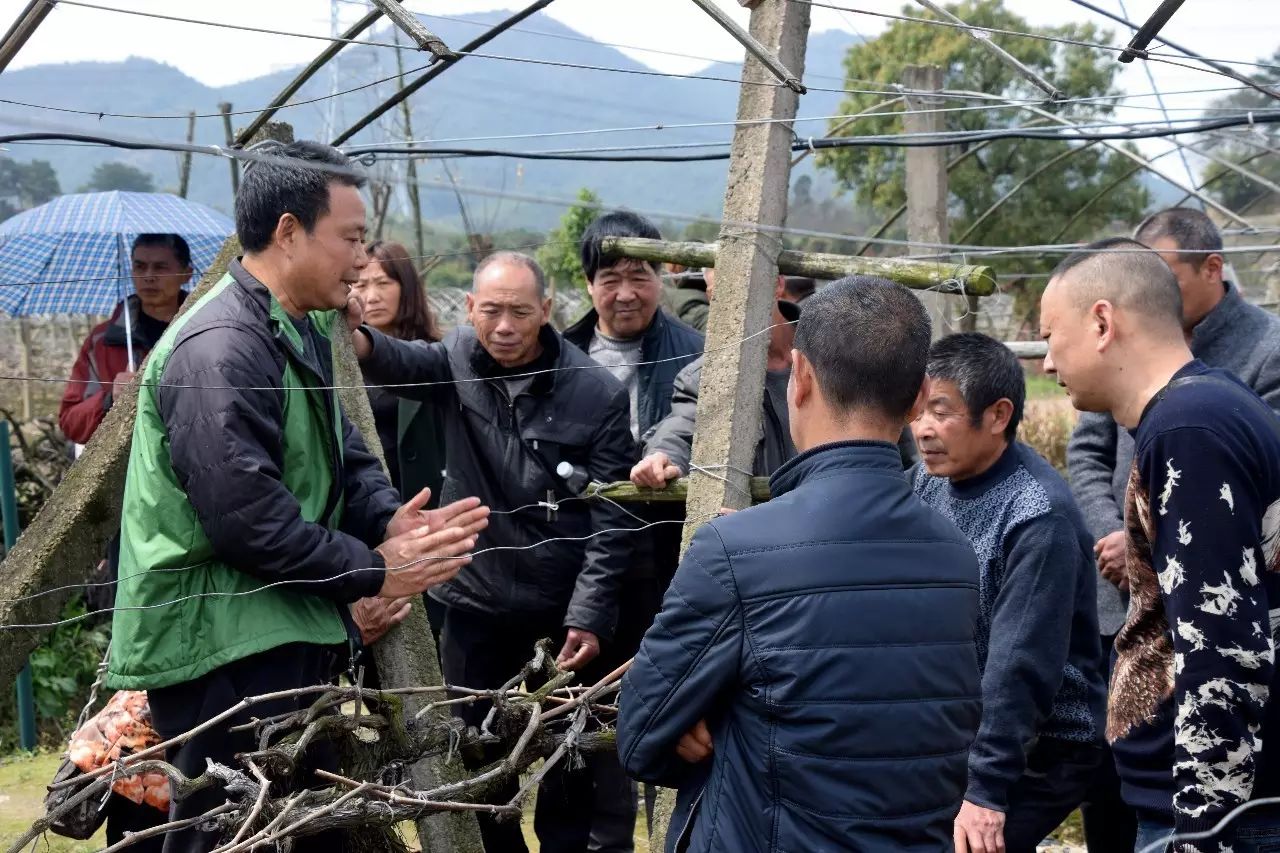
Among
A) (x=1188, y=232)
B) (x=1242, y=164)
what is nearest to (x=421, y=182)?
(x=1188, y=232)

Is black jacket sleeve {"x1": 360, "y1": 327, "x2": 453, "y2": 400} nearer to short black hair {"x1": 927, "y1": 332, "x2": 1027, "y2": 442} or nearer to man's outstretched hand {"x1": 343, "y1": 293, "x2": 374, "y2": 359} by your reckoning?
man's outstretched hand {"x1": 343, "y1": 293, "x2": 374, "y2": 359}

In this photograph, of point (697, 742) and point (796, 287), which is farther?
point (796, 287)

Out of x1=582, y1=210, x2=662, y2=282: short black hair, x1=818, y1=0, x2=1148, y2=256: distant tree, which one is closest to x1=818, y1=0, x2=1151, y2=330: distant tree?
x1=818, y1=0, x2=1148, y2=256: distant tree

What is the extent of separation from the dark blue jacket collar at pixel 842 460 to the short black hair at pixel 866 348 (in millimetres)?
69

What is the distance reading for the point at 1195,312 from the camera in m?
4.04

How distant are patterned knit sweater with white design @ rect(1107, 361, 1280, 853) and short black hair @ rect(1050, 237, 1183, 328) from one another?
9.1 inches

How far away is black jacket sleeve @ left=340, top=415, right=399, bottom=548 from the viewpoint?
3.37 m

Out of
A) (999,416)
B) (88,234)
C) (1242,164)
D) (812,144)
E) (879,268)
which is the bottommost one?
(999,416)

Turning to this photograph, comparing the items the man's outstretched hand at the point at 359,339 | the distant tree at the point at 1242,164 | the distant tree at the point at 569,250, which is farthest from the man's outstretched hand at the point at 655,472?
the distant tree at the point at 569,250

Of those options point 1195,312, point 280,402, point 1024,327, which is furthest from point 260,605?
point 1024,327

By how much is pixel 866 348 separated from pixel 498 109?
2366 millimetres

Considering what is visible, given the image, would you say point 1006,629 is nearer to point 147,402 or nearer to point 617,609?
point 617,609

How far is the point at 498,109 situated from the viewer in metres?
4.12

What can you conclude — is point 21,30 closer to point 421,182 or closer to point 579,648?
point 421,182
